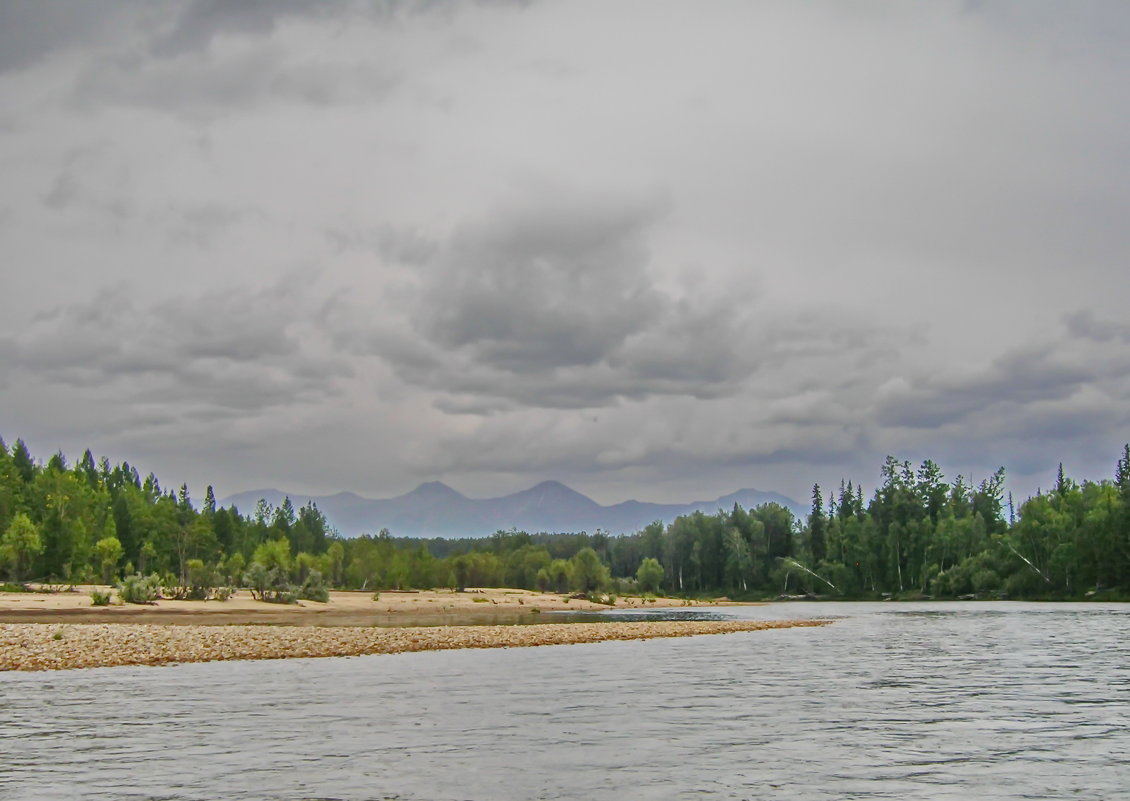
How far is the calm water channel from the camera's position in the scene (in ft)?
60.0

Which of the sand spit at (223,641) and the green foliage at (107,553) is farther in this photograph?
the green foliage at (107,553)

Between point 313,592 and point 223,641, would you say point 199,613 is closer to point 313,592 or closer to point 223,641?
point 223,641

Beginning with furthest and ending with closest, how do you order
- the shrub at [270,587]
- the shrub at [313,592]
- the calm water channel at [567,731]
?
the shrub at [313,592] → the shrub at [270,587] → the calm water channel at [567,731]

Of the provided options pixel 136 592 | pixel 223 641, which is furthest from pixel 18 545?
pixel 223 641

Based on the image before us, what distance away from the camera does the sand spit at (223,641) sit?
139 feet

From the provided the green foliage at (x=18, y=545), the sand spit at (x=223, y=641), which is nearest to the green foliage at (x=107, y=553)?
the green foliage at (x=18, y=545)

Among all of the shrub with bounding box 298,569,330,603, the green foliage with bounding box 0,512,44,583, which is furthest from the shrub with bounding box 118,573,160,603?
the green foliage with bounding box 0,512,44,583

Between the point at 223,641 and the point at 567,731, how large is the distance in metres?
31.5

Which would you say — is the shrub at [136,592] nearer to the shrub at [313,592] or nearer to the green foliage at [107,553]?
the shrub at [313,592]

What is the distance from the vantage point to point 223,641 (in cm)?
5000

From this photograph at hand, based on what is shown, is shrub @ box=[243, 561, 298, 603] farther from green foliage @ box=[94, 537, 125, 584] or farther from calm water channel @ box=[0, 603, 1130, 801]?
calm water channel @ box=[0, 603, 1130, 801]

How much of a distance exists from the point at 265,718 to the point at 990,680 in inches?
1104

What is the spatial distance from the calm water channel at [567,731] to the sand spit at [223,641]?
3.60m

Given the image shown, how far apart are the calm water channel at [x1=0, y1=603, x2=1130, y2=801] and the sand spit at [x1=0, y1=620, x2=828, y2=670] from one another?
11.8 feet
